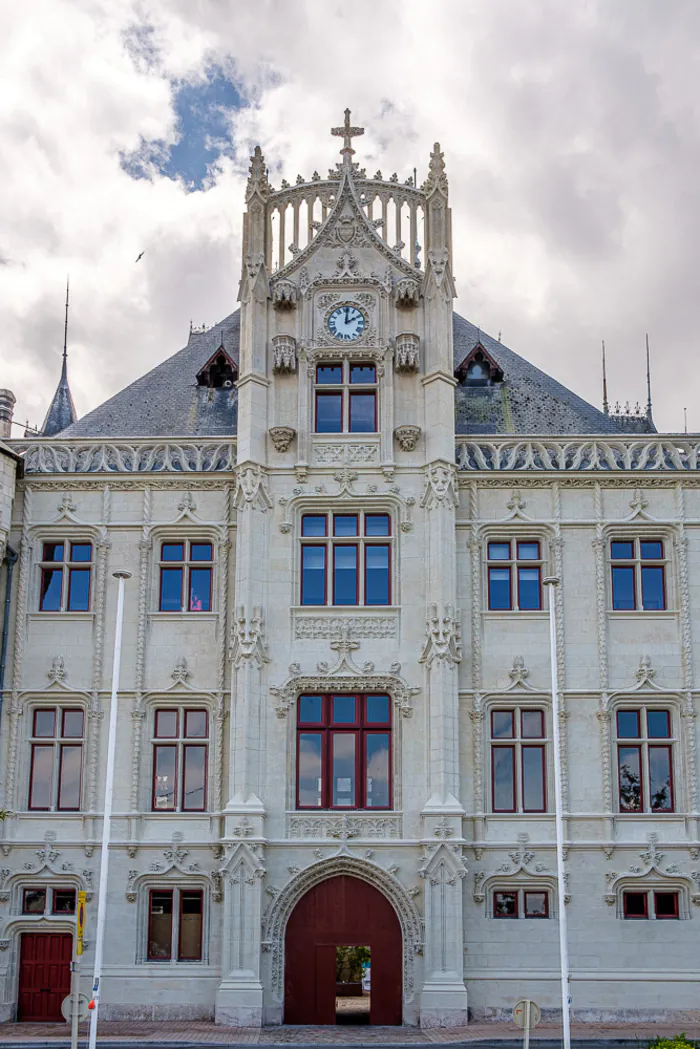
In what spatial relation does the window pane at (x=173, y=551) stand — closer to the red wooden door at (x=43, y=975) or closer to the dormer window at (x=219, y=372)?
the dormer window at (x=219, y=372)

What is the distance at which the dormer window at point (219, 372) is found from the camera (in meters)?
38.4

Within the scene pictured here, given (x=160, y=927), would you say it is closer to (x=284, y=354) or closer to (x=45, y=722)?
(x=45, y=722)

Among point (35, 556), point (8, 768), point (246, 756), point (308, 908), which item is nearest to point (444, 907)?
point (308, 908)

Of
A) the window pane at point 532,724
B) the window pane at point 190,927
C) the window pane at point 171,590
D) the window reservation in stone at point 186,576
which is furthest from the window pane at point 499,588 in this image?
the window pane at point 190,927

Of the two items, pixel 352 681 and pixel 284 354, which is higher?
pixel 284 354

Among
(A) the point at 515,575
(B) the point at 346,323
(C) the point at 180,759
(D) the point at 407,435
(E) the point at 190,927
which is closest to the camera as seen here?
(E) the point at 190,927

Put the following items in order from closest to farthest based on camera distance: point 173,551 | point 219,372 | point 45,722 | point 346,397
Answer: point 45,722 < point 173,551 < point 346,397 < point 219,372

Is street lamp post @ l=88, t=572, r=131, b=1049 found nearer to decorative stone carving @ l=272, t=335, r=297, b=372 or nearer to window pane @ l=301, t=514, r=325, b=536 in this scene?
window pane @ l=301, t=514, r=325, b=536

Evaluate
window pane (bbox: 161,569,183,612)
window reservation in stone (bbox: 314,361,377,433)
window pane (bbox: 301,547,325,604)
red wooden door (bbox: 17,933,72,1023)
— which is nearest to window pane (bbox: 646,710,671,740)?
window pane (bbox: 301,547,325,604)

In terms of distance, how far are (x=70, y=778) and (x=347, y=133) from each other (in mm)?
19249

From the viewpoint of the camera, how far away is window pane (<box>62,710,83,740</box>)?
3294 centimetres

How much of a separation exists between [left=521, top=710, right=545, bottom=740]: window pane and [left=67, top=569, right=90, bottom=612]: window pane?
11707mm

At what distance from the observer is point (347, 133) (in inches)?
1432

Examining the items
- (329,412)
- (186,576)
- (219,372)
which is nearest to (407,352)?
(329,412)
